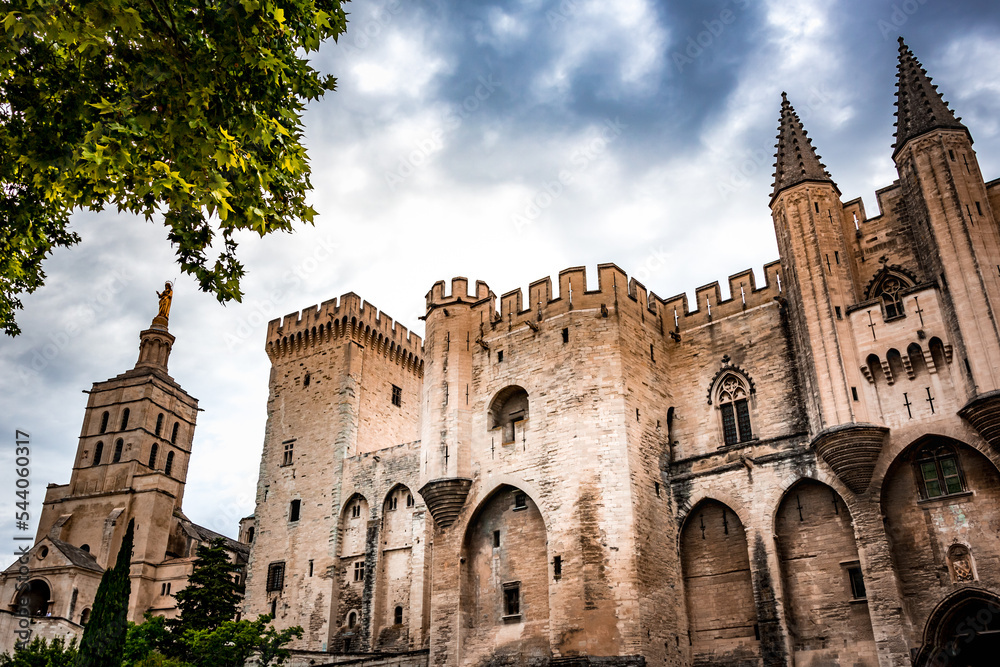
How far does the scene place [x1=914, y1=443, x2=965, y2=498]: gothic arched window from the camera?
19328mm

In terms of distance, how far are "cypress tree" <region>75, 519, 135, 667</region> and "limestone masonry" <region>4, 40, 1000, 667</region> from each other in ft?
22.1

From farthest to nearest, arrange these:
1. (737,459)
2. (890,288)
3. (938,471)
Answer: (737,459)
(890,288)
(938,471)

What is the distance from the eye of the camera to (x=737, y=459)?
23.0m

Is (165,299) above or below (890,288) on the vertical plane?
above

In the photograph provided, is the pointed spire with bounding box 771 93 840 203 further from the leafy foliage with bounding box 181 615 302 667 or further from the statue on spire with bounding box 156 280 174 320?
the statue on spire with bounding box 156 280 174 320

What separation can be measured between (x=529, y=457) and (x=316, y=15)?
56.3 feet

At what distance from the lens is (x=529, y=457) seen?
24.3 m

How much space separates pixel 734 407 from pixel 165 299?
45264 millimetres

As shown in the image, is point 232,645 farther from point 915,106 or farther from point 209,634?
point 915,106

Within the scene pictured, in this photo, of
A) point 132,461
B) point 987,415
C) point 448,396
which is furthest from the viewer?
point 132,461

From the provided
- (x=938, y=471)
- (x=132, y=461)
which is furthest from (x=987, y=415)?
(x=132, y=461)

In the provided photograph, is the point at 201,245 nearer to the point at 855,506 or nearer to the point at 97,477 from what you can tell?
the point at 855,506

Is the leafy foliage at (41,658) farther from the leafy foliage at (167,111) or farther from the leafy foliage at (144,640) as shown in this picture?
the leafy foliage at (167,111)

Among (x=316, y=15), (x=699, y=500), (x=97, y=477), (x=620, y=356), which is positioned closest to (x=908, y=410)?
(x=699, y=500)
